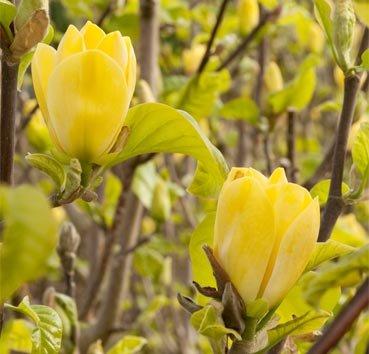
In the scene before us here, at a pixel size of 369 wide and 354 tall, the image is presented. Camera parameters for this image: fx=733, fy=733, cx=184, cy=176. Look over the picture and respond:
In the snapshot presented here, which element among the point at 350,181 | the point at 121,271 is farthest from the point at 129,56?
the point at 121,271

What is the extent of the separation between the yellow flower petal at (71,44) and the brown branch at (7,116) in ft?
0.13

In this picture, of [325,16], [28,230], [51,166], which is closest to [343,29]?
[325,16]

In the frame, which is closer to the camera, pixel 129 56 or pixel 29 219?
pixel 29 219

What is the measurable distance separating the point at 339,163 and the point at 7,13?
1.09 ft

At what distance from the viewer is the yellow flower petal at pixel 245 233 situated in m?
0.54

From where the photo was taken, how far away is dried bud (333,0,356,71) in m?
0.68

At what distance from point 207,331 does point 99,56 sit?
225 mm

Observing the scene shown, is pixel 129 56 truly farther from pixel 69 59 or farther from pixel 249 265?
pixel 249 265

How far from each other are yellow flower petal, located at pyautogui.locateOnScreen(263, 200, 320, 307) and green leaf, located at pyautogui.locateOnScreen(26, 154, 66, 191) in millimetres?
186

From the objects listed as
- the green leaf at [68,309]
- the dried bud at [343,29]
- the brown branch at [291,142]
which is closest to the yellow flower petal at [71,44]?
the dried bud at [343,29]

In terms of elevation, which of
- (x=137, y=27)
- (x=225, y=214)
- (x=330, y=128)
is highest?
(x=225, y=214)

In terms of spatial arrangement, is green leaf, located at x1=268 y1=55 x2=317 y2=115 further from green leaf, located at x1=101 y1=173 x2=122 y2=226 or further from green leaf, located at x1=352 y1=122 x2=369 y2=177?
green leaf, located at x1=352 y1=122 x2=369 y2=177

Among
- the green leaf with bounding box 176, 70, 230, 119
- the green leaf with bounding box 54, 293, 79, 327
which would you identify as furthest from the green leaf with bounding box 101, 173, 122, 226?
the green leaf with bounding box 54, 293, 79, 327

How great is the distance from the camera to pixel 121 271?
1.45 m
